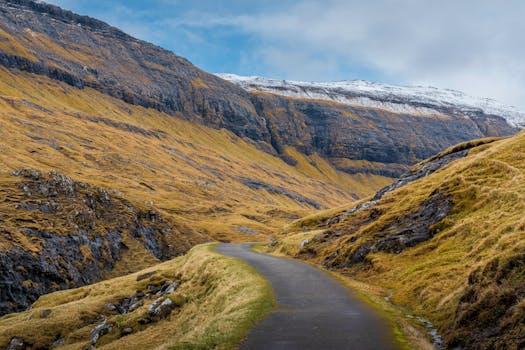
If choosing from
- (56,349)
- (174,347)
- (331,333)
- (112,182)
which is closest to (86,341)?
(56,349)

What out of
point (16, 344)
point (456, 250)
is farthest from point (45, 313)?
point (456, 250)

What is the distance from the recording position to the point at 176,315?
3127 cm

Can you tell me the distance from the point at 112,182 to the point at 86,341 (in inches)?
5188

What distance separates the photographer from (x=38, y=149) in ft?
518

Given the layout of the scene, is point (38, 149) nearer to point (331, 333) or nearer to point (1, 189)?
point (1, 189)

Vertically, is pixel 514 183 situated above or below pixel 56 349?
above

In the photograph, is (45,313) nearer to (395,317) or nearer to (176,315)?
(176,315)

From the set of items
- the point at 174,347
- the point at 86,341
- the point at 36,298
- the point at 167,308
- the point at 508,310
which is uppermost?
the point at 508,310

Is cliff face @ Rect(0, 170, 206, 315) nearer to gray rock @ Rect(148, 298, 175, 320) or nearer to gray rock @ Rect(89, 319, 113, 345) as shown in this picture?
gray rock @ Rect(89, 319, 113, 345)

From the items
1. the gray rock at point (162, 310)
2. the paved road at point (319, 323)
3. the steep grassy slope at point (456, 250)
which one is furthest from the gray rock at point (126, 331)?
the steep grassy slope at point (456, 250)

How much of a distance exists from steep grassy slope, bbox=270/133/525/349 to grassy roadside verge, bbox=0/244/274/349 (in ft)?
29.8

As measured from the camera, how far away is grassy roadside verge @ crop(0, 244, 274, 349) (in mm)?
19722

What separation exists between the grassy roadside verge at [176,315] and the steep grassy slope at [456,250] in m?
9.08

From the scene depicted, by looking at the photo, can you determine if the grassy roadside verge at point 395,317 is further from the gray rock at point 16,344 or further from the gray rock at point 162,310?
the gray rock at point 16,344
